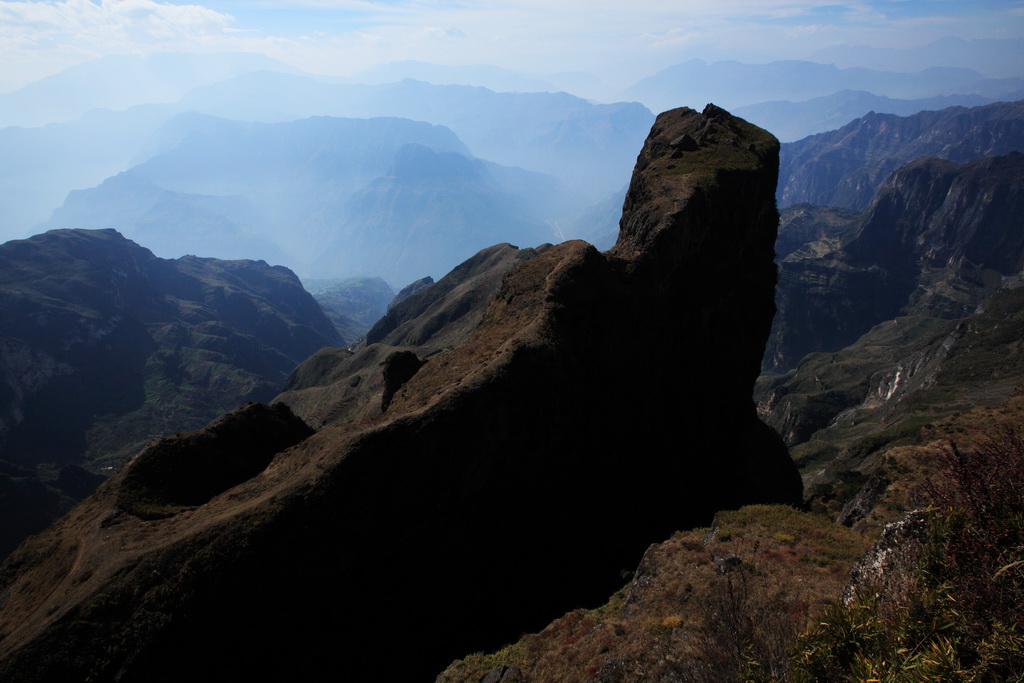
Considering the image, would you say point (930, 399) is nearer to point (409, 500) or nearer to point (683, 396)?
point (683, 396)

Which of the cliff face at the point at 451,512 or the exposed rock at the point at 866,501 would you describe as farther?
the exposed rock at the point at 866,501

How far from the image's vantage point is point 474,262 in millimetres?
138875

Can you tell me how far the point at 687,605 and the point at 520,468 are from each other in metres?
9.56

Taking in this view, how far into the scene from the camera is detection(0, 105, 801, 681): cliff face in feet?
60.0

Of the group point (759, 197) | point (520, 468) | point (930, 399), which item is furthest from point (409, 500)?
point (930, 399)

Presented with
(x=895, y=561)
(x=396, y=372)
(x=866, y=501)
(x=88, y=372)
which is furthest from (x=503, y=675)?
(x=88, y=372)

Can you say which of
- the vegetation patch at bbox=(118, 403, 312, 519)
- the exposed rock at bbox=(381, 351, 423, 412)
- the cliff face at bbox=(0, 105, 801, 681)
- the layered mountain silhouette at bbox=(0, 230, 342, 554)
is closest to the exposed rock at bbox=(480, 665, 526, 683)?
the cliff face at bbox=(0, 105, 801, 681)

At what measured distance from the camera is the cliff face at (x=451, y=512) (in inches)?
720

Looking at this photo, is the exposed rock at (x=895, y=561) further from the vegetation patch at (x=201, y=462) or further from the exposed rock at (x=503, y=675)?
the vegetation patch at (x=201, y=462)

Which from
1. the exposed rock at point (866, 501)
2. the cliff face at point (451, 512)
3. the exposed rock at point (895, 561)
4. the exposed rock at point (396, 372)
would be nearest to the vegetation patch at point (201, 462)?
the cliff face at point (451, 512)

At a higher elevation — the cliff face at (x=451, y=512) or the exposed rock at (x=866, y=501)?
the cliff face at (x=451, y=512)

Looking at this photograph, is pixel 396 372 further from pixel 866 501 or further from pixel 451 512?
pixel 866 501

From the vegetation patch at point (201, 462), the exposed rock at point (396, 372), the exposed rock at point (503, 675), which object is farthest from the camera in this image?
the exposed rock at point (396, 372)

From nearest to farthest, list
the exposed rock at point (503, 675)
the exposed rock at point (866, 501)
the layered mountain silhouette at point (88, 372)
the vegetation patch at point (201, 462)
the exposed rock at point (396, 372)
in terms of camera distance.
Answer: the exposed rock at point (503, 675) < the vegetation patch at point (201, 462) < the exposed rock at point (866, 501) < the exposed rock at point (396, 372) < the layered mountain silhouette at point (88, 372)
